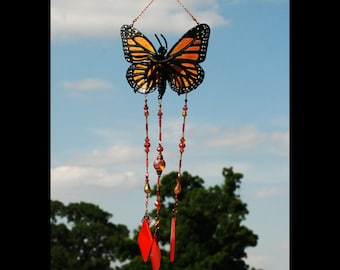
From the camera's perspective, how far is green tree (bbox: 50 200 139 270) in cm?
1061

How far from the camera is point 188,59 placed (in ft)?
9.70

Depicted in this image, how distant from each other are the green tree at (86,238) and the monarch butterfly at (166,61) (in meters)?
7.68

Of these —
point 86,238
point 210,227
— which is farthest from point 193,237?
point 86,238

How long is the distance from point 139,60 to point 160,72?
102 mm

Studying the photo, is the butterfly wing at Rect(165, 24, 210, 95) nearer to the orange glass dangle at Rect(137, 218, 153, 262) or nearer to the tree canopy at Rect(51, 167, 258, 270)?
the orange glass dangle at Rect(137, 218, 153, 262)

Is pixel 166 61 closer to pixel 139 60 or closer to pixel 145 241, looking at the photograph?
pixel 139 60

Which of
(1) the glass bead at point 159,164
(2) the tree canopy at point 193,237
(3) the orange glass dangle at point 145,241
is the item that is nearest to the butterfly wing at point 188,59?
(1) the glass bead at point 159,164

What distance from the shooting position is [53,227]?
1117cm

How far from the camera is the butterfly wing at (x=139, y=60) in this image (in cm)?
299

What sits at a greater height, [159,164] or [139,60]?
[139,60]

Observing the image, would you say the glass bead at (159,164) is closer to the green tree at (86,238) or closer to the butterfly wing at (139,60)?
the butterfly wing at (139,60)
